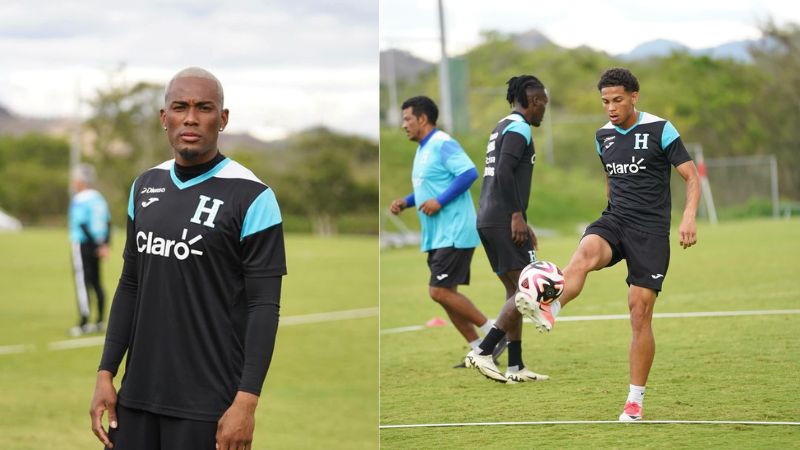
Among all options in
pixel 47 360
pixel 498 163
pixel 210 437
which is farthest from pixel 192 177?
pixel 47 360

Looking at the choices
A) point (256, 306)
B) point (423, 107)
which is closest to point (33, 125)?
point (423, 107)

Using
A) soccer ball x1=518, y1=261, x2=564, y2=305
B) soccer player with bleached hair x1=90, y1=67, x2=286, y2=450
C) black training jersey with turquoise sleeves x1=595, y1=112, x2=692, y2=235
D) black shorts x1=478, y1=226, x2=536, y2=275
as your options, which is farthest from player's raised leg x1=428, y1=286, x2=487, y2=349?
soccer player with bleached hair x1=90, y1=67, x2=286, y2=450

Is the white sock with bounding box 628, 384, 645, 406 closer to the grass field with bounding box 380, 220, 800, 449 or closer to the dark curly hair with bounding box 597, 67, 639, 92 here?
the grass field with bounding box 380, 220, 800, 449

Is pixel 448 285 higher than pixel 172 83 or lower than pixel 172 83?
lower

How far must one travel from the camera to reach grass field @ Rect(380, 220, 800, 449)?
20.9 feet

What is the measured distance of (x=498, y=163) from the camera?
707 cm

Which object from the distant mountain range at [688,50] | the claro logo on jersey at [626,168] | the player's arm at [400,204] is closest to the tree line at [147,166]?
the distant mountain range at [688,50]

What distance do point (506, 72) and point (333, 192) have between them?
31.7 m

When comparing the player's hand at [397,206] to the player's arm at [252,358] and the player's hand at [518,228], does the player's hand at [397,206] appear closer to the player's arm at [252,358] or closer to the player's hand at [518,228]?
the player's hand at [518,228]

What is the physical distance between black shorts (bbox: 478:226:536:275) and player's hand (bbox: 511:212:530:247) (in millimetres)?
132

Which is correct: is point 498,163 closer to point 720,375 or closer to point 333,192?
point 720,375

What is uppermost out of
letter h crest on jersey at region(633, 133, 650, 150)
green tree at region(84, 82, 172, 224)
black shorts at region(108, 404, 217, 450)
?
green tree at region(84, 82, 172, 224)

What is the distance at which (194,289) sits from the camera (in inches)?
162

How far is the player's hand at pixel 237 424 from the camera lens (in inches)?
155
